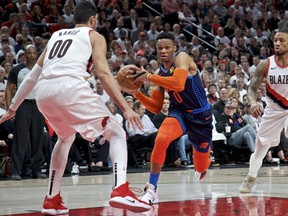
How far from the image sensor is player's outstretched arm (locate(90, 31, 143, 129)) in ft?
18.1

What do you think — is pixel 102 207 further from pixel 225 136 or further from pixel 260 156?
pixel 225 136

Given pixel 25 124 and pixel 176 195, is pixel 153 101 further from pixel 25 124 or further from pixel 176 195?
pixel 25 124

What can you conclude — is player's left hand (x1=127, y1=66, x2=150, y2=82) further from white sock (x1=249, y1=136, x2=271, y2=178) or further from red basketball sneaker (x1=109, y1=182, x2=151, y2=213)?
white sock (x1=249, y1=136, x2=271, y2=178)

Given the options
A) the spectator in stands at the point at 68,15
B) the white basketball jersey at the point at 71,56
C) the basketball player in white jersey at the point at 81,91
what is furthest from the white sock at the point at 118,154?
the spectator in stands at the point at 68,15

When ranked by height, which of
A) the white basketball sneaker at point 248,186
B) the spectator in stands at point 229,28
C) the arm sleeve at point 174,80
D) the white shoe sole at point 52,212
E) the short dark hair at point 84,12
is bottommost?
the white basketball sneaker at point 248,186

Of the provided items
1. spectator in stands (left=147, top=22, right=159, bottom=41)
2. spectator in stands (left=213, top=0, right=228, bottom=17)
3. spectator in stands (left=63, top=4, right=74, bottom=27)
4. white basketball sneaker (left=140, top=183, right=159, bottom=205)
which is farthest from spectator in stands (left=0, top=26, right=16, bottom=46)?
white basketball sneaker (left=140, top=183, right=159, bottom=205)

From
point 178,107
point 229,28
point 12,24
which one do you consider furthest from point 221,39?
point 178,107

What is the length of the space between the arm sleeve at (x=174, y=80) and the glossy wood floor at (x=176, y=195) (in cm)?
119

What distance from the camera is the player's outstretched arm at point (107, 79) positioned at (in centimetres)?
552

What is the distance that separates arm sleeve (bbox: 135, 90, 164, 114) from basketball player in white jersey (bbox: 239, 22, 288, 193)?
3.85ft

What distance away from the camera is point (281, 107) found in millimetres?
8211

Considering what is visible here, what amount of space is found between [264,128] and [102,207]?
249cm

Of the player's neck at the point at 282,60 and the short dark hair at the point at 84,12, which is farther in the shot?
the player's neck at the point at 282,60

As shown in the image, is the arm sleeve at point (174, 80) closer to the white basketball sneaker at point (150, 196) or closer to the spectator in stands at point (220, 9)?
the white basketball sneaker at point (150, 196)
